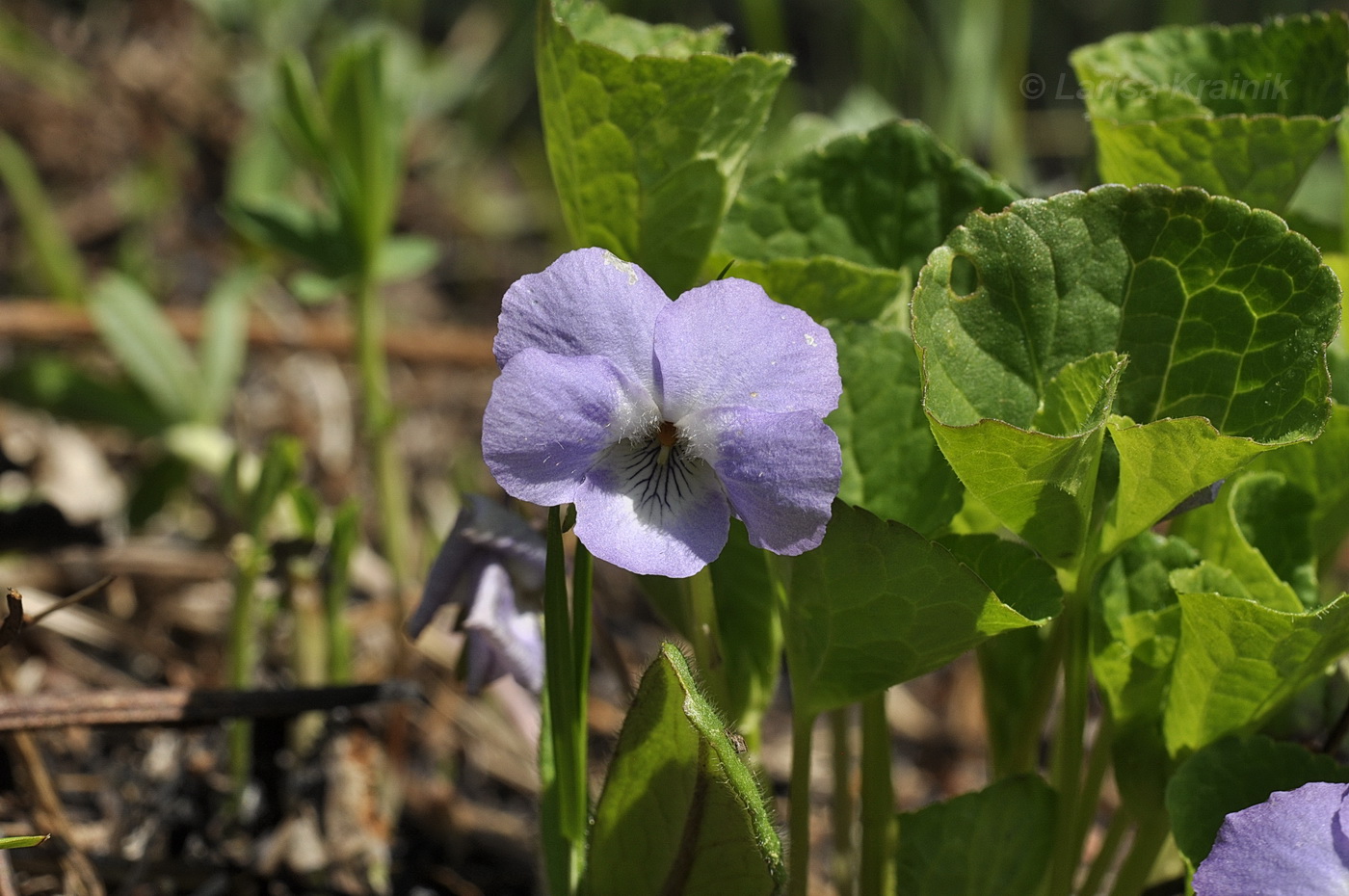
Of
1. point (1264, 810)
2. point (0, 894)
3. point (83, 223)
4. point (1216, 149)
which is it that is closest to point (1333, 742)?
point (1264, 810)

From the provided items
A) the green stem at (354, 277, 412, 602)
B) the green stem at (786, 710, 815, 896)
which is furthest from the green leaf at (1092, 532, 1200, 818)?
the green stem at (354, 277, 412, 602)

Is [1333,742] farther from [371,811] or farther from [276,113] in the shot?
[276,113]

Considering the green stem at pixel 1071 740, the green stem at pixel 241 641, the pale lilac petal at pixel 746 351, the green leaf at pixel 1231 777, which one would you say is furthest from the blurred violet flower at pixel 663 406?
the green stem at pixel 241 641

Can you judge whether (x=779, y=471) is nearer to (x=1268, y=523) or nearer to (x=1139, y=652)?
(x=1139, y=652)

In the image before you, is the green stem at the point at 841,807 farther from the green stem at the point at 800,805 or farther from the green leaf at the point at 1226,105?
the green leaf at the point at 1226,105

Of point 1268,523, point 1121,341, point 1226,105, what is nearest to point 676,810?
point 1121,341
